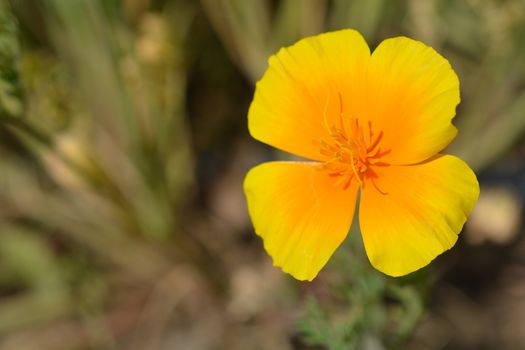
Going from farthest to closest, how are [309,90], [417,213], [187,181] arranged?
[187,181] < [309,90] < [417,213]

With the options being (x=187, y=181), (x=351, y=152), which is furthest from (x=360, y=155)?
(x=187, y=181)

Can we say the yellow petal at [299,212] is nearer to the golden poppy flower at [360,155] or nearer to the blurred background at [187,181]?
Answer: the golden poppy flower at [360,155]

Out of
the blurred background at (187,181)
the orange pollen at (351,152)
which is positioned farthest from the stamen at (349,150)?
the blurred background at (187,181)

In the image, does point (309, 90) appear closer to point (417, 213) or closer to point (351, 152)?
point (351, 152)

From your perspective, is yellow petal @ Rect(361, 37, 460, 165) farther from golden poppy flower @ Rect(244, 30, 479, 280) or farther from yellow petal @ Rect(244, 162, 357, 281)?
yellow petal @ Rect(244, 162, 357, 281)

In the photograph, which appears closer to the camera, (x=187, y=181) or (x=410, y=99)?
(x=410, y=99)

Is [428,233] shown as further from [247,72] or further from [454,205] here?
[247,72]

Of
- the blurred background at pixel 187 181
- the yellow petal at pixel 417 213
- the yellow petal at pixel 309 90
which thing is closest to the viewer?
the yellow petal at pixel 417 213
